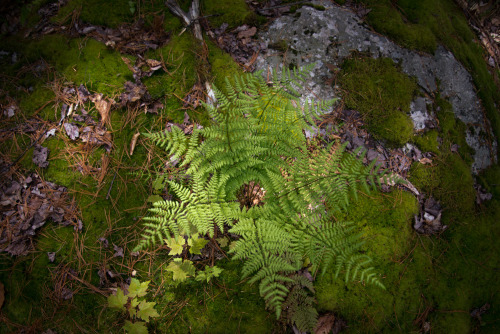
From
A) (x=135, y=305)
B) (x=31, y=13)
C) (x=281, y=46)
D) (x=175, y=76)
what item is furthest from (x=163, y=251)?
(x=31, y=13)

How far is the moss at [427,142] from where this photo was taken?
3.72m

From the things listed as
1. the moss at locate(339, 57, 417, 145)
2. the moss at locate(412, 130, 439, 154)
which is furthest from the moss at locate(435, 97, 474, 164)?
the moss at locate(339, 57, 417, 145)

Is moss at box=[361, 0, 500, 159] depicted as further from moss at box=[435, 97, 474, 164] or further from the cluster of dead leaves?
the cluster of dead leaves

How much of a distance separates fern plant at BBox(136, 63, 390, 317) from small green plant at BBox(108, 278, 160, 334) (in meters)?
0.60

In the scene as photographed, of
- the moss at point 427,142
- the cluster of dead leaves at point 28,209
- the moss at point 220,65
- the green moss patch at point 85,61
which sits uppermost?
the moss at point 427,142

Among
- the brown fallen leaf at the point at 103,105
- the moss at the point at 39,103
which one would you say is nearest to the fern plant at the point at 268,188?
the brown fallen leaf at the point at 103,105

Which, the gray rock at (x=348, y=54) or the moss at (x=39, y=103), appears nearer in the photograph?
the moss at (x=39, y=103)

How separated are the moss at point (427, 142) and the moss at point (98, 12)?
16.0 ft

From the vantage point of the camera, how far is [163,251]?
10.5 ft

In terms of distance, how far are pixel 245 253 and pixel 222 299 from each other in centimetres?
93

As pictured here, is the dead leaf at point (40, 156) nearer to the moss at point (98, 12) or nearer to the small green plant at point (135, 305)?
the small green plant at point (135, 305)

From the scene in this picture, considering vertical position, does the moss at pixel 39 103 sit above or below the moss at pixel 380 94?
below

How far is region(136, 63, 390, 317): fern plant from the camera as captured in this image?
100 inches

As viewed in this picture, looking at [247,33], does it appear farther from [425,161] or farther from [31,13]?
[31,13]
